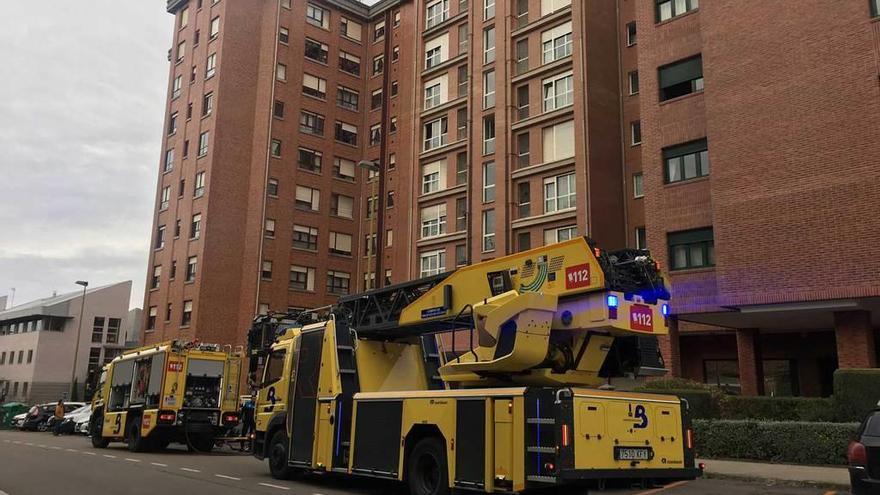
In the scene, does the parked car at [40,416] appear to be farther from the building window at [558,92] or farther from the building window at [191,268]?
the building window at [558,92]

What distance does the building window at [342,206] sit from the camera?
4828cm

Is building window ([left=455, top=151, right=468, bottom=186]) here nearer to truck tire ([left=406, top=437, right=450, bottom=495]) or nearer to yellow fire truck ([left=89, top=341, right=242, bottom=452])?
yellow fire truck ([left=89, top=341, right=242, bottom=452])

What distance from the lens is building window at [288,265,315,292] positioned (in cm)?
4509

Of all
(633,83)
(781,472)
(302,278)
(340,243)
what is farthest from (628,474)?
(340,243)

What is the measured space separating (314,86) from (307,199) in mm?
7953

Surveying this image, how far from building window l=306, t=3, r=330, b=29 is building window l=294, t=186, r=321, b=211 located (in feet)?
39.0

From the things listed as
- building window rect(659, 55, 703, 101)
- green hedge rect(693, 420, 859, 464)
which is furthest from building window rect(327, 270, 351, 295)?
green hedge rect(693, 420, 859, 464)

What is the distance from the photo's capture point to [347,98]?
5034cm

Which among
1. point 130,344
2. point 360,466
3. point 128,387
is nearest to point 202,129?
point 130,344

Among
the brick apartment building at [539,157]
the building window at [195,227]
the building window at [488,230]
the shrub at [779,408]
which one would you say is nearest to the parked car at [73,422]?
the brick apartment building at [539,157]

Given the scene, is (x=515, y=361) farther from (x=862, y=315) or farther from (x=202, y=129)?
(x=202, y=129)

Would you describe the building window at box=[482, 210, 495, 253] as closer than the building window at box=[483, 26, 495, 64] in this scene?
Yes

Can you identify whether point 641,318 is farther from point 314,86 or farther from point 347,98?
point 347,98

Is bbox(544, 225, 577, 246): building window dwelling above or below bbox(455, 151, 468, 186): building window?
below
